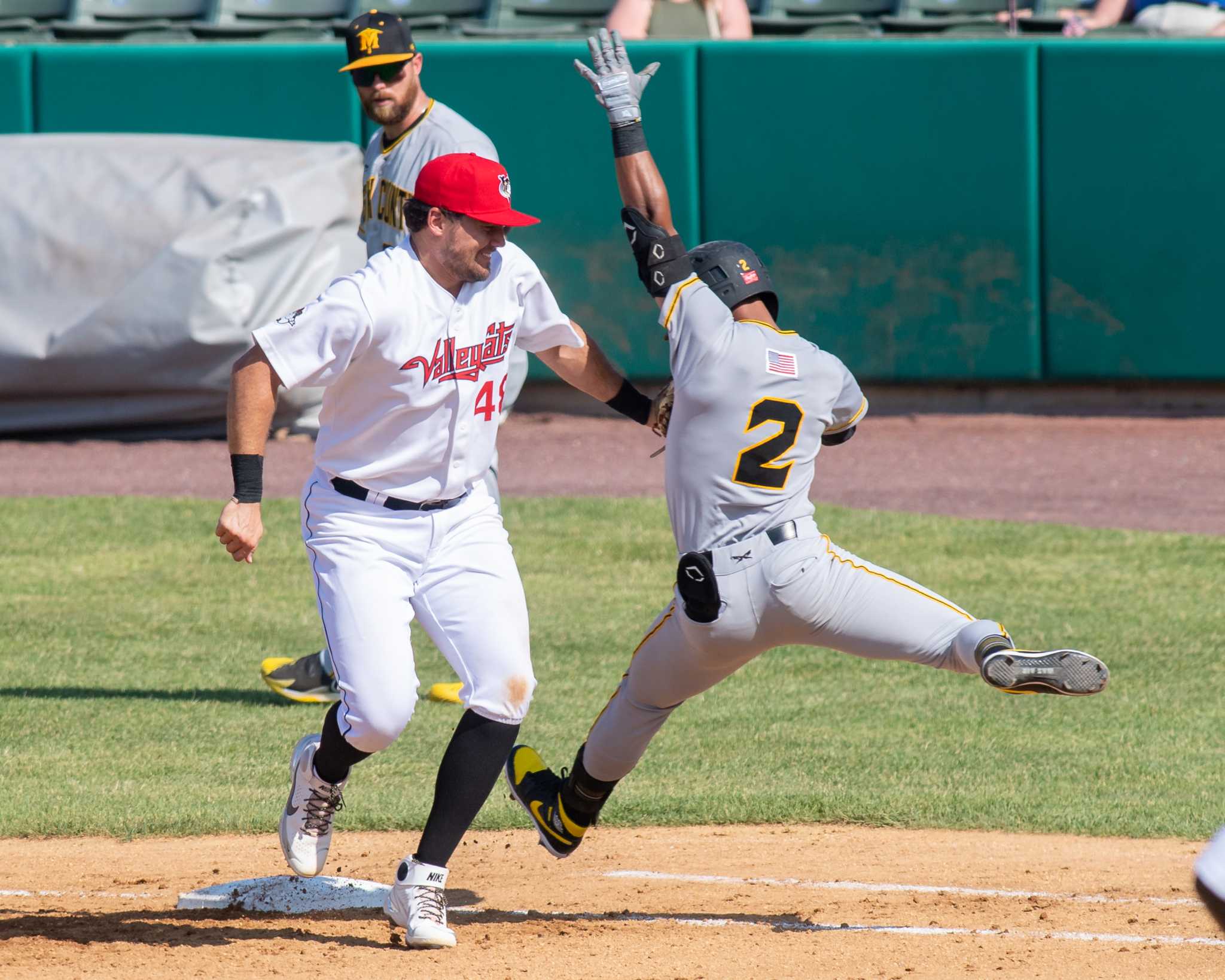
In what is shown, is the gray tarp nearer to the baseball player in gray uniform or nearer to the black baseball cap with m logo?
the black baseball cap with m logo

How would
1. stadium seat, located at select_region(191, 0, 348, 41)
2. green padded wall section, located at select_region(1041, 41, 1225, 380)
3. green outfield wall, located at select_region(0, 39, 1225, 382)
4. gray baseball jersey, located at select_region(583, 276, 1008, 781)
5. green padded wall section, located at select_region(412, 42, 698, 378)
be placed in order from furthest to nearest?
stadium seat, located at select_region(191, 0, 348, 41) → green padded wall section, located at select_region(412, 42, 698, 378) → green outfield wall, located at select_region(0, 39, 1225, 382) → green padded wall section, located at select_region(1041, 41, 1225, 380) → gray baseball jersey, located at select_region(583, 276, 1008, 781)

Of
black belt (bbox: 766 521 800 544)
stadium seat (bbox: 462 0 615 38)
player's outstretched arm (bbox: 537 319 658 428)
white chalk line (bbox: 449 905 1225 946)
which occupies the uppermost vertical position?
stadium seat (bbox: 462 0 615 38)

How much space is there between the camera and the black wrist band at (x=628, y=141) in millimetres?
4539

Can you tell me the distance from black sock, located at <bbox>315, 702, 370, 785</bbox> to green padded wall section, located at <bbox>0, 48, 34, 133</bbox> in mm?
10272

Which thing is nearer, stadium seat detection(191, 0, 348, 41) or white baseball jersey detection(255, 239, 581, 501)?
white baseball jersey detection(255, 239, 581, 501)

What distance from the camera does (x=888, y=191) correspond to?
1255 centimetres

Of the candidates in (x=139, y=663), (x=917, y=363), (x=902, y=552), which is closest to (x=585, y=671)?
(x=139, y=663)

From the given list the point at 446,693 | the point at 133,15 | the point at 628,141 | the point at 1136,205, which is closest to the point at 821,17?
the point at 1136,205

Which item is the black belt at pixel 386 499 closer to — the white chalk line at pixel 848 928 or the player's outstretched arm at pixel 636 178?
the player's outstretched arm at pixel 636 178

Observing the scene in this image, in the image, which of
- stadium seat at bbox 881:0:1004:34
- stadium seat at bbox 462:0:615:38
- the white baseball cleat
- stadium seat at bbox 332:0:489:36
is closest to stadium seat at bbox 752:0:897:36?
stadium seat at bbox 881:0:1004:34

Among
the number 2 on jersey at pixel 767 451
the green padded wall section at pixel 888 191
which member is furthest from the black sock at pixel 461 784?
the green padded wall section at pixel 888 191

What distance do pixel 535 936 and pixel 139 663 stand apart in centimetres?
357

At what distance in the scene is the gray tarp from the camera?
1141 cm

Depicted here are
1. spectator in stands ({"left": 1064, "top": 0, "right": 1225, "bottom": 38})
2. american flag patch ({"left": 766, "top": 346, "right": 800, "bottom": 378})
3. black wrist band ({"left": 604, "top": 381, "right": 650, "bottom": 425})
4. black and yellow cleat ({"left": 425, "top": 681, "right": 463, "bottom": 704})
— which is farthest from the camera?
spectator in stands ({"left": 1064, "top": 0, "right": 1225, "bottom": 38})
